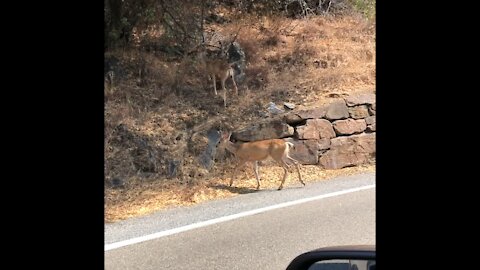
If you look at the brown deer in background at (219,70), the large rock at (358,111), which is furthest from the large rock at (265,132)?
the brown deer in background at (219,70)

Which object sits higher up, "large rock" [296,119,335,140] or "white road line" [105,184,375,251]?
"large rock" [296,119,335,140]

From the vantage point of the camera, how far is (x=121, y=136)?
425 inches

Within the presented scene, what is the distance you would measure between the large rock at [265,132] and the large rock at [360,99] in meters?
1.62

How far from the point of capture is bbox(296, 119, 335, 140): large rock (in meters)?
11.1

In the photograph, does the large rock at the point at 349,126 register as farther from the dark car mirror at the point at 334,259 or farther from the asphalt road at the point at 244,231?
the dark car mirror at the point at 334,259

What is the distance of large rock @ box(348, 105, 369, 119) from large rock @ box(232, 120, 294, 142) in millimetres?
1401

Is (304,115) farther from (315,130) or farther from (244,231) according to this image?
(244,231)

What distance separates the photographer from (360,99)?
1223 cm

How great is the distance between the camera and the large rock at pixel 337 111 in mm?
11689

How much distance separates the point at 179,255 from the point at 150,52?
1008 centimetres

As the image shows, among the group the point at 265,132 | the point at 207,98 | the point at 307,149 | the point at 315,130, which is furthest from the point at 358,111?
the point at 207,98

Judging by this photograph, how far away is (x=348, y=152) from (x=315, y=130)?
0.72m

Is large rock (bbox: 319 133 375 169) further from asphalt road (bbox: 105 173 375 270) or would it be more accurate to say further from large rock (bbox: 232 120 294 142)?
asphalt road (bbox: 105 173 375 270)

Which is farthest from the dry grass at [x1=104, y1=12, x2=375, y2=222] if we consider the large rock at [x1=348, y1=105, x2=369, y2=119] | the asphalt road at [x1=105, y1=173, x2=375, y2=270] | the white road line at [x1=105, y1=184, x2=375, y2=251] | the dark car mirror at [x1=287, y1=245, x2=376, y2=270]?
the dark car mirror at [x1=287, y1=245, x2=376, y2=270]
